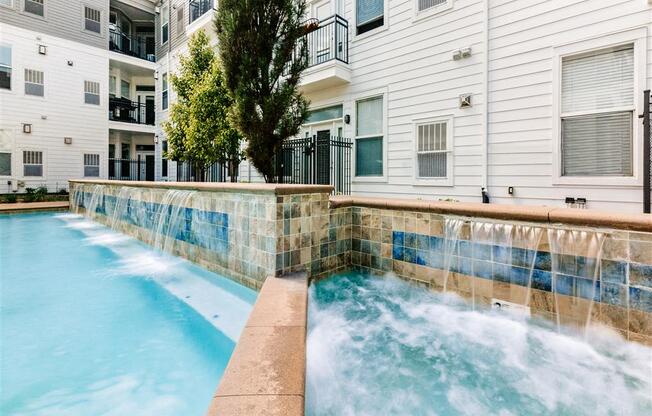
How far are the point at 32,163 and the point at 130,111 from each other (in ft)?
17.7

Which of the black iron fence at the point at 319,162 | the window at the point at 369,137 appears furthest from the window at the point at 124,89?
the window at the point at 369,137

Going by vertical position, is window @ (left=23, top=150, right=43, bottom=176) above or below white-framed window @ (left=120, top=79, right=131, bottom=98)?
below

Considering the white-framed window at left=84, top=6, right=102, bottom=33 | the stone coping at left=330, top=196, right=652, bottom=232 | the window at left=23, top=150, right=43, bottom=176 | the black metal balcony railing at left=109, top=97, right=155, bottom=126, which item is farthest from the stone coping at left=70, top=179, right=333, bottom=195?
the white-framed window at left=84, top=6, right=102, bottom=33

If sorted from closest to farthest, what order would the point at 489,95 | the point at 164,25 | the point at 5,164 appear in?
the point at 489,95
the point at 5,164
the point at 164,25

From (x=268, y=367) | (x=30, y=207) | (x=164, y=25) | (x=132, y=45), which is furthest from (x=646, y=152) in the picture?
(x=132, y=45)

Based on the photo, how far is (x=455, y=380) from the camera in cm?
197

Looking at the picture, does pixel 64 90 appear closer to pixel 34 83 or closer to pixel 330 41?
Result: pixel 34 83

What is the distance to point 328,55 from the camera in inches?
308

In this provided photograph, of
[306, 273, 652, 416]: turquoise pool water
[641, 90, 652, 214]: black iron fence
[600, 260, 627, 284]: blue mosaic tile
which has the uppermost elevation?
[641, 90, 652, 214]: black iron fence

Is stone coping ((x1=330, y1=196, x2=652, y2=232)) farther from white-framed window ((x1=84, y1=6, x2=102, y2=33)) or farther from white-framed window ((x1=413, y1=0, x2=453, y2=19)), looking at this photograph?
white-framed window ((x1=84, y1=6, x2=102, y2=33))

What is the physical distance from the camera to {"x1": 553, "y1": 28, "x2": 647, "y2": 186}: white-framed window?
4137 mm

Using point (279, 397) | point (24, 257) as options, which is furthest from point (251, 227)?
point (24, 257)

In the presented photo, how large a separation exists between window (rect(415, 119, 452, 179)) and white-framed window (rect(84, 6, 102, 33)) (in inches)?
638

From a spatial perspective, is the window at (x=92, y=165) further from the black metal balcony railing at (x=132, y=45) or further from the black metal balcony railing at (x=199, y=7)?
the black metal balcony railing at (x=199, y=7)
